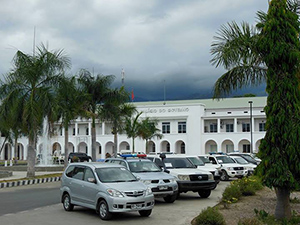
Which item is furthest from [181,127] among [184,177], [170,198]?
[170,198]

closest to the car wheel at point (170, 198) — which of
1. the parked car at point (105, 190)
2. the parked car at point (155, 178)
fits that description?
the parked car at point (155, 178)

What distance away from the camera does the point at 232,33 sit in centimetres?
1239

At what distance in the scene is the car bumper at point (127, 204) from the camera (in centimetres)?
1148

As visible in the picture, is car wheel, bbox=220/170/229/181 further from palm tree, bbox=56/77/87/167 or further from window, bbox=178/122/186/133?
window, bbox=178/122/186/133

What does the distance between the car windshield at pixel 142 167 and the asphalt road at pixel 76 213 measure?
122 cm

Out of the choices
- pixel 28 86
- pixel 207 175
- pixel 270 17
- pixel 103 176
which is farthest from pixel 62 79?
pixel 270 17


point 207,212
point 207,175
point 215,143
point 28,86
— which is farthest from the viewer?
point 215,143

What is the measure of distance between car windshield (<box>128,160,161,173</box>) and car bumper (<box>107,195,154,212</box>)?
13.6ft

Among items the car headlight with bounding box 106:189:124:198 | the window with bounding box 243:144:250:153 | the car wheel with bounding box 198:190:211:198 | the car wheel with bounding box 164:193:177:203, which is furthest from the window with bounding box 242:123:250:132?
the car headlight with bounding box 106:189:124:198

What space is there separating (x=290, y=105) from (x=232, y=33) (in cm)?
292

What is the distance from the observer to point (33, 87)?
2677 centimetres

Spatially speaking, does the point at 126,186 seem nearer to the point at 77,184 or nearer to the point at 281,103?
the point at 77,184

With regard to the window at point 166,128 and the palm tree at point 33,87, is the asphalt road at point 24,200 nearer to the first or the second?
the palm tree at point 33,87

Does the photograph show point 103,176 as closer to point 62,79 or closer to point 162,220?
point 162,220
